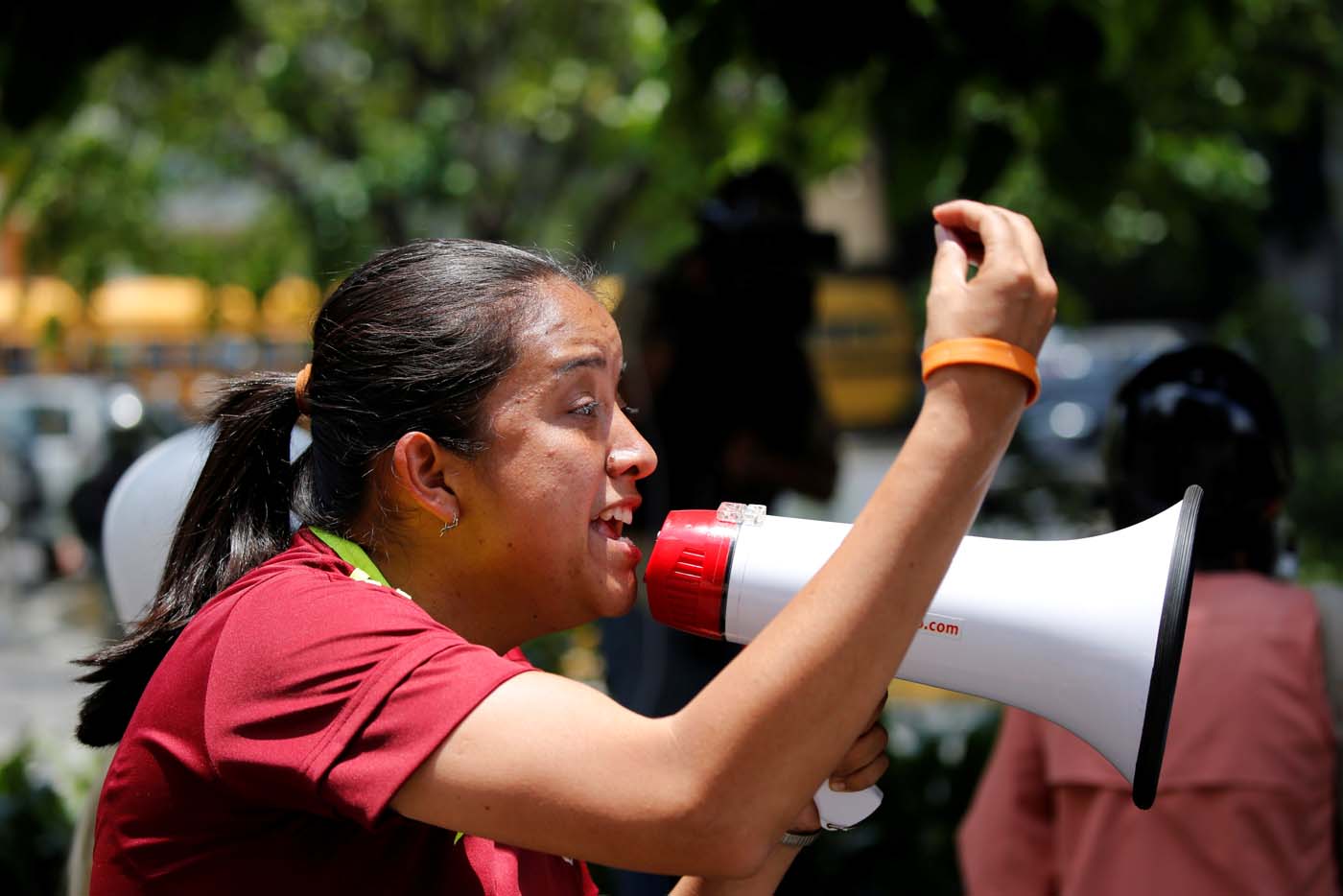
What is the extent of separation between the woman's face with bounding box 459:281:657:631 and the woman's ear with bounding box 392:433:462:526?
0.06 ft

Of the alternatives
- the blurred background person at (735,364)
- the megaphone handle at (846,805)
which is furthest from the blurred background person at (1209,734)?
the blurred background person at (735,364)

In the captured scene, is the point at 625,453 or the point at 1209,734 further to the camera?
the point at 1209,734

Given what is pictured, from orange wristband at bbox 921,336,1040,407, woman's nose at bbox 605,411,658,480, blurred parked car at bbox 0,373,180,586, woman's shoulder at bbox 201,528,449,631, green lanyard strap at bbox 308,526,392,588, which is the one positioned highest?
orange wristband at bbox 921,336,1040,407

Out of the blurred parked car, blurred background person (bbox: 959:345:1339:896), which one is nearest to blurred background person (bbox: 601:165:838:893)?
blurred background person (bbox: 959:345:1339:896)

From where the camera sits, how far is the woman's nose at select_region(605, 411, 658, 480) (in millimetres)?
1483

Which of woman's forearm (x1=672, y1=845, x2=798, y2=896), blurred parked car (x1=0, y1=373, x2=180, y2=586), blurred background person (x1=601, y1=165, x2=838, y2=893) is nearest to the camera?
woman's forearm (x1=672, y1=845, x2=798, y2=896)

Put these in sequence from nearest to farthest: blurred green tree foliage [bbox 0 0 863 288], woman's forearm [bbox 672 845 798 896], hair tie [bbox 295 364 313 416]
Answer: hair tie [bbox 295 364 313 416] → woman's forearm [bbox 672 845 798 896] → blurred green tree foliage [bbox 0 0 863 288]

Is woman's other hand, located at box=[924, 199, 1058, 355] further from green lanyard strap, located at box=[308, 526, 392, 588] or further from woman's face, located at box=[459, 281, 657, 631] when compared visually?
green lanyard strap, located at box=[308, 526, 392, 588]

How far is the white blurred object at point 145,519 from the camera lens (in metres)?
2.23

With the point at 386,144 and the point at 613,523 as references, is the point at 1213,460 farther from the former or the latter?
the point at 386,144

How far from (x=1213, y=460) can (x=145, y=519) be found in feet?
5.80

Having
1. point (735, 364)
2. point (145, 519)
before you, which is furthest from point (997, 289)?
point (735, 364)

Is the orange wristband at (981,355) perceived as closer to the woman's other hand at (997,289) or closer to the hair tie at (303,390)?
the woman's other hand at (997,289)

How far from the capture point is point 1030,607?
1.50 meters
